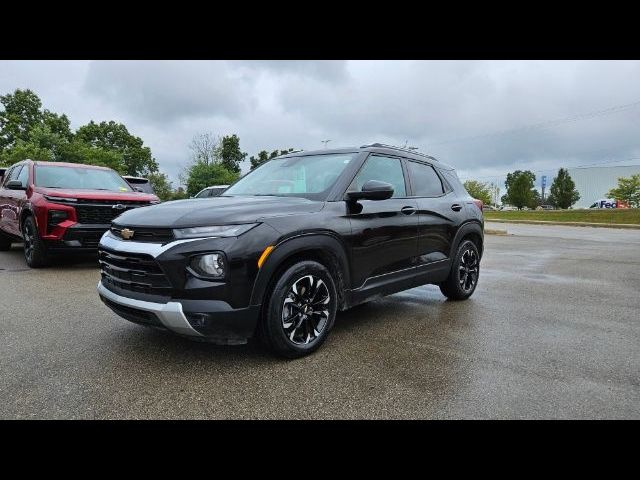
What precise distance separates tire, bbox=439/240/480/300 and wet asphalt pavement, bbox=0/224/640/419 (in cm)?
18

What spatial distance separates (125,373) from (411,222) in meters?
2.86

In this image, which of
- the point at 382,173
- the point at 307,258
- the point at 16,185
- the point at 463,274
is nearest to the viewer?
the point at 307,258

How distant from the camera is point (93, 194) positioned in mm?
6879

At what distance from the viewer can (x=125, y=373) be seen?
295 centimetres

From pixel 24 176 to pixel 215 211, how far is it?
6605mm

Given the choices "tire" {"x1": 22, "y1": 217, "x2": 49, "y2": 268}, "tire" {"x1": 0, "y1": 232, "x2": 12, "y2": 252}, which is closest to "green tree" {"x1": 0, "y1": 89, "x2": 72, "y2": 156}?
"tire" {"x1": 0, "y1": 232, "x2": 12, "y2": 252}

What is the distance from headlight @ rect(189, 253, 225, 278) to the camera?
282 centimetres

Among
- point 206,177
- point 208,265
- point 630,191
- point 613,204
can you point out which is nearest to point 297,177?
point 208,265

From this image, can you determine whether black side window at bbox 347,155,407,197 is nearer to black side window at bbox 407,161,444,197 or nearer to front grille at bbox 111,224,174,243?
black side window at bbox 407,161,444,197

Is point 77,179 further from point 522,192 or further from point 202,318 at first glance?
point 522,192

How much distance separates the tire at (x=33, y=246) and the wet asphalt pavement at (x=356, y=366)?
1.74 metres

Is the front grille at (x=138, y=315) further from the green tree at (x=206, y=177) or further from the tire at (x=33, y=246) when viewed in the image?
the green tree at (x=206, y=177)
